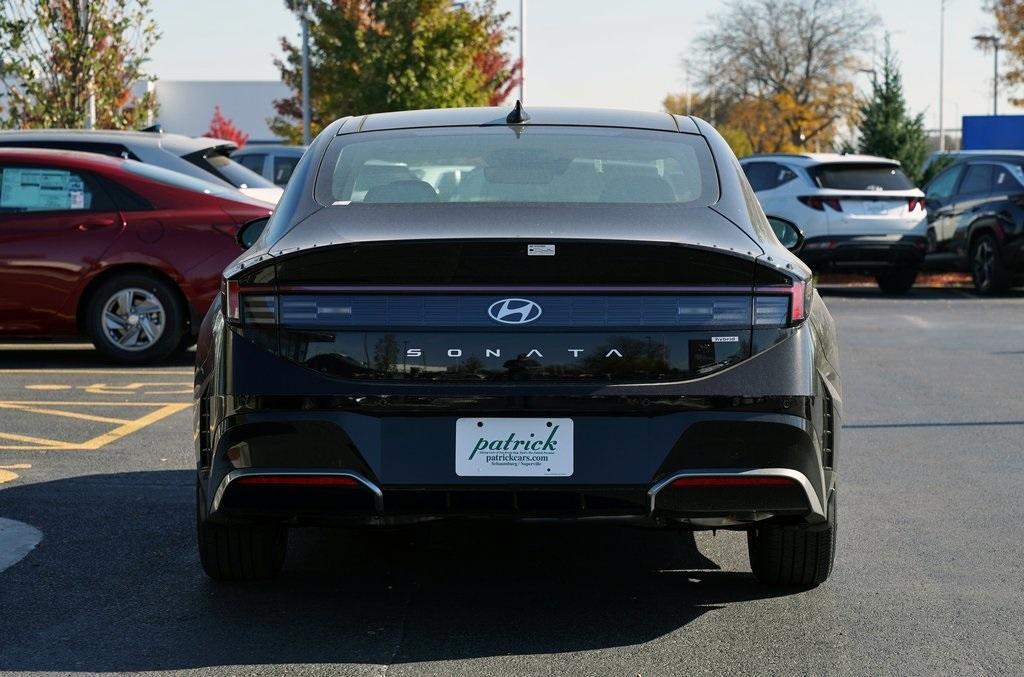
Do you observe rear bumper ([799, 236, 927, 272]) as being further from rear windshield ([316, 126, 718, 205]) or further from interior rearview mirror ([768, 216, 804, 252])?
rear windshield ([316, 126, 718, 205])

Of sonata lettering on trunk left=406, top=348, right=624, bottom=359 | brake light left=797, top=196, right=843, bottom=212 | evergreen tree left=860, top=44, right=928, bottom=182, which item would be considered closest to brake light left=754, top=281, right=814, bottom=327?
sonata lettering on trunk left=406, top=348, right=624, bottom=359

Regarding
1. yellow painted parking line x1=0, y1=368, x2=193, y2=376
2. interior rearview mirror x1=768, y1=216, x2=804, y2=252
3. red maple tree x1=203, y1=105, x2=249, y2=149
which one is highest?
red maple tree x1=203, y1=105, x2=249, y2=149

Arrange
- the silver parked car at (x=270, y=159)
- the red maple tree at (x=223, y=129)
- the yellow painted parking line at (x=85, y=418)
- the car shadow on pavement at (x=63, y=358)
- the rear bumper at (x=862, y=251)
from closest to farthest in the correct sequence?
the yellow painted parking line at (x=85, y=418) → the car shadow on pavement at (x=63, y=358) → the rear bumper at (x=862, y=251) → the silver parked car at (x=270, y=159) → the red maple tree at (x=223, y=129)

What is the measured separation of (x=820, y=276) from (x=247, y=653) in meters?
19.8

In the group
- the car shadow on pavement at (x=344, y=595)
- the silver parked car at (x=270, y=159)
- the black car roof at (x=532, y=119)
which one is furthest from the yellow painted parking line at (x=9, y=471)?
the silver parked car at (x=270, y=159)

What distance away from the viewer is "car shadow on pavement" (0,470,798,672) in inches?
183

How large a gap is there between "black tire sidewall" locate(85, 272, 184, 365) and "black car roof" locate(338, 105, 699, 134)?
5742mm

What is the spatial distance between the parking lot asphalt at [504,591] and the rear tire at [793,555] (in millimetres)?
62

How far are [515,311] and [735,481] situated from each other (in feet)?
2.51

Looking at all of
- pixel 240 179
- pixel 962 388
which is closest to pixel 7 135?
pixel 240 179

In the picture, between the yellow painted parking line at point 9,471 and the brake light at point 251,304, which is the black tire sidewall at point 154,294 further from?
the brake light at point 251,304

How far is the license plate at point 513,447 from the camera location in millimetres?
4555

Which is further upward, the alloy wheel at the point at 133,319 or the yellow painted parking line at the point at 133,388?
the alloy wheel at the point at 133,319

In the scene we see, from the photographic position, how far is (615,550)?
6035 mm
